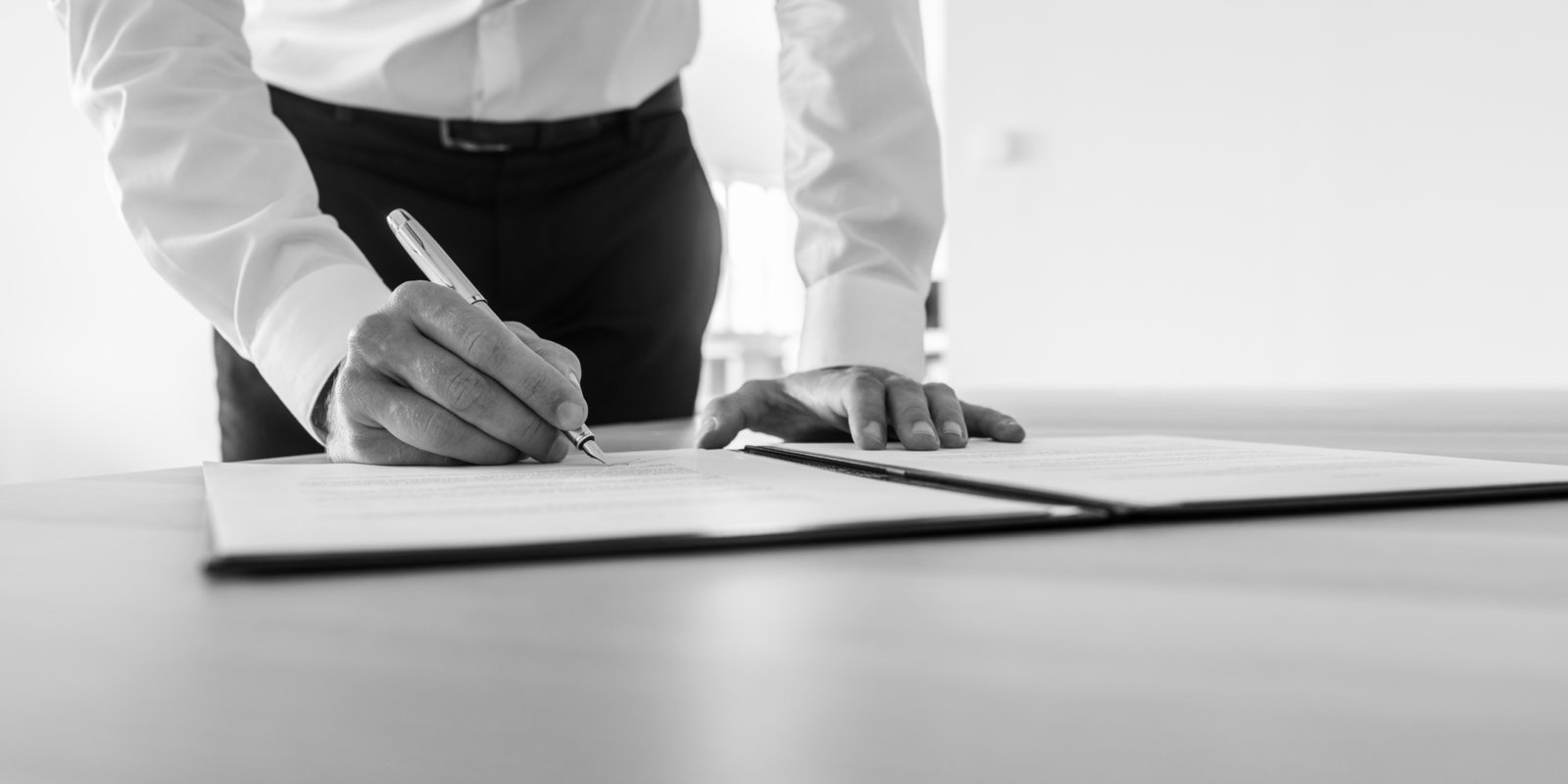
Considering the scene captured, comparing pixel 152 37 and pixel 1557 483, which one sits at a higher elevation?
pixel 152 37

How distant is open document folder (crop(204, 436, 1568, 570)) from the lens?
317 millimetres

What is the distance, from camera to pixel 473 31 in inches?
47.4

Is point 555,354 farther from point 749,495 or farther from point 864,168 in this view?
point 864,168

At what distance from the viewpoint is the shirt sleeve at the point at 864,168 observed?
3.67ft

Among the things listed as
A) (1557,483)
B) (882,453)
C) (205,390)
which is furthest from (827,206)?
(205,390)

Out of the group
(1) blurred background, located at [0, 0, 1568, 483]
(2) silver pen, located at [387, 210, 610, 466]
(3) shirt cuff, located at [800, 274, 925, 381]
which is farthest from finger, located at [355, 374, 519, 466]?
(1) blurred background, located at [0, 0, 1568, 483]

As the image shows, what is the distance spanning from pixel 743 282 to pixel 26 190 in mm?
6683

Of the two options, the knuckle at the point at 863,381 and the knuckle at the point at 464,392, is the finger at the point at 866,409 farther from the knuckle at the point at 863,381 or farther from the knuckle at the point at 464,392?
the knuckle at the point at 464,392

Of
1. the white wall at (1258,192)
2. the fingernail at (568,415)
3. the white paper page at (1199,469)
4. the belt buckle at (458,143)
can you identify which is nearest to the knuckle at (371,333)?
the fingernail at (568,415)

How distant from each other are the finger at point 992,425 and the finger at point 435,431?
309mm

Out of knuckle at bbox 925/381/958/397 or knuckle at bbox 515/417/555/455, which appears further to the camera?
knuckle at bbox 925/381/958/397

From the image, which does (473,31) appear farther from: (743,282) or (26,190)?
(743,282)

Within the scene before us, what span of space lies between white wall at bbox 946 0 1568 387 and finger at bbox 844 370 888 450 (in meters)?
2.96

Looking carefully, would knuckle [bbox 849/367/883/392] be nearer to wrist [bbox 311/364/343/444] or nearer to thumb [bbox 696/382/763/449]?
thumb [bbox 696/382/763/449]
